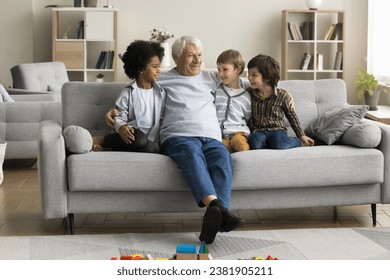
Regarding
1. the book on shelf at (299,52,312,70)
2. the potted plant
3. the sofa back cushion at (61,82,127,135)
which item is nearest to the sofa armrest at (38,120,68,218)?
the sofa back cushion at (61,82,127,135)

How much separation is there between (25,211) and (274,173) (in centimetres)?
162

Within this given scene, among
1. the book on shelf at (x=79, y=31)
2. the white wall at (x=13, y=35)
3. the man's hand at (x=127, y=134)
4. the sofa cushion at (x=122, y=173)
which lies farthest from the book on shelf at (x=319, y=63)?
the sofa cushion at (x=122, y=173)

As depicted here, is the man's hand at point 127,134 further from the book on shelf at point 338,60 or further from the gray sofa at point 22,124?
the book on shelf at point 338,60

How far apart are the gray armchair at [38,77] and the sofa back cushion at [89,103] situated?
2794 mm

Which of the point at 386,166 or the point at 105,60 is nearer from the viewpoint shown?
the point at 386,166

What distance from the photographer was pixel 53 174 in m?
4.25

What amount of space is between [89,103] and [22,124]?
5.46ft

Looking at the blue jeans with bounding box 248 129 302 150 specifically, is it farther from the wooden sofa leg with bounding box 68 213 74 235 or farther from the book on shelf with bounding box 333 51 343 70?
the book on shelf with bounding box 333 51 343 70

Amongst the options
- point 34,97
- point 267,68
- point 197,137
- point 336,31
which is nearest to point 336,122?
point 267,68

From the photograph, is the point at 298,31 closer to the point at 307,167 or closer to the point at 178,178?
the point at 307,167

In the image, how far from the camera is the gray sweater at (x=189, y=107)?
4562 mm

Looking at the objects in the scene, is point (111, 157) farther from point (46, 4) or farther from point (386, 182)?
point (46, 4)

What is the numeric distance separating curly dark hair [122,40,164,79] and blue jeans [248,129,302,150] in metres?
0.74

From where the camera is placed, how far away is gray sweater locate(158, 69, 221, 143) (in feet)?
15.0
